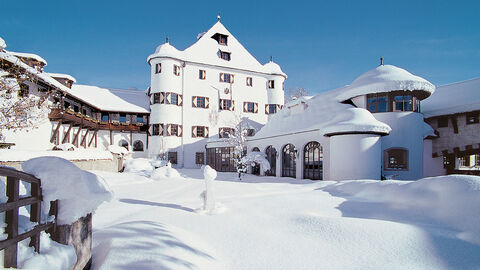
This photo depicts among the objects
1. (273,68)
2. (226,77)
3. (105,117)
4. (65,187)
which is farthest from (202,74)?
(65,187)

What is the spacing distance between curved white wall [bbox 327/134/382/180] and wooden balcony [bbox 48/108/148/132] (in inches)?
713

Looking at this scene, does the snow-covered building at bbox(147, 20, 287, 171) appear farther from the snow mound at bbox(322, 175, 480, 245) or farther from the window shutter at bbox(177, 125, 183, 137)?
the snow mound at bbox(322, 175, 480, 245)

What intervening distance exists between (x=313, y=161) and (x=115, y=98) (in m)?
24.3

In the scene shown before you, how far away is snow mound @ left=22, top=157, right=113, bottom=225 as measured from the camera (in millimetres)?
2779

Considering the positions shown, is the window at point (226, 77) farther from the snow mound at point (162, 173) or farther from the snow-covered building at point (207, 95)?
the snow mound at point (162, 173)

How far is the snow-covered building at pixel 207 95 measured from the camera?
27.3m

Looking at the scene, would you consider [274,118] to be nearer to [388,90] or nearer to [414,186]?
[388,90]

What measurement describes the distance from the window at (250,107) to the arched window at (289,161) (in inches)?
520

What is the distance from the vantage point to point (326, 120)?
16.2 m

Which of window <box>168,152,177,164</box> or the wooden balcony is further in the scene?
window <box>168,152,177,164</box>

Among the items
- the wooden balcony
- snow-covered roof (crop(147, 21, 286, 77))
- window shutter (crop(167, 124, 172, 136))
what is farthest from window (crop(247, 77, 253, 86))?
the wooden balcony

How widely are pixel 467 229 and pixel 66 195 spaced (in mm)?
7058

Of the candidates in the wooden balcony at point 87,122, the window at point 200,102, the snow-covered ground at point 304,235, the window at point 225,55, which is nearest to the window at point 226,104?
the window at point 200,102

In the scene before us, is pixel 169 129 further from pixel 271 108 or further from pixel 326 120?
pixel 326 120
